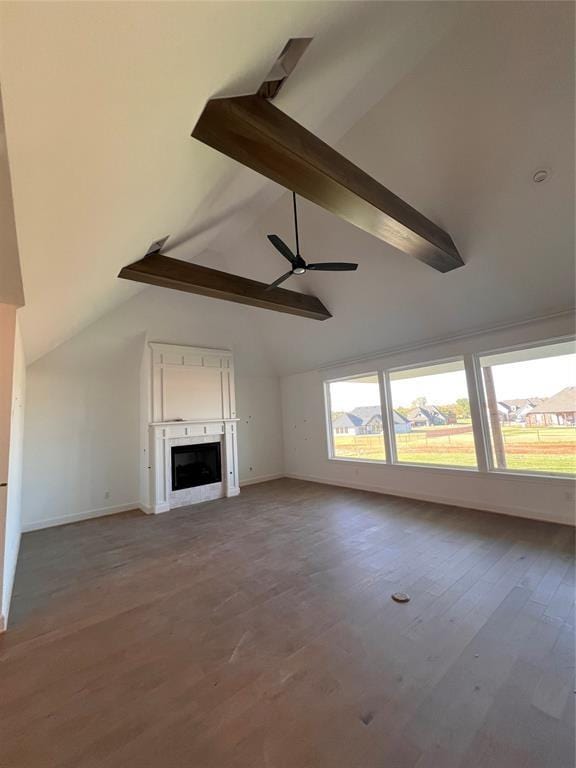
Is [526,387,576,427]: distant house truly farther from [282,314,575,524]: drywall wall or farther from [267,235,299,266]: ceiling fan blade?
[267,235,299,266]: ceiling fan blade

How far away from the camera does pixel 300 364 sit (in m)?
7.49

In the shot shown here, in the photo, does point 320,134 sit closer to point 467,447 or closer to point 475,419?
point 475,419

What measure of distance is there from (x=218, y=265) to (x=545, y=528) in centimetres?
610

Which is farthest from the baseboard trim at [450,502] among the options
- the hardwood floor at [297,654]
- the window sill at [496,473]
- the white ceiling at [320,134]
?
the white ceiling at [320,134]

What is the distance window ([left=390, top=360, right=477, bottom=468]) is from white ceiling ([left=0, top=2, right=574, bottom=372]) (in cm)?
79

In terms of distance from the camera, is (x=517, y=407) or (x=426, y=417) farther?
(x=426, y=417)

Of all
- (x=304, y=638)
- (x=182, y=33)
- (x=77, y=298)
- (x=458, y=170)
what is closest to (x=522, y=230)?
(x=458, y=170)

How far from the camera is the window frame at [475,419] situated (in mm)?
4258

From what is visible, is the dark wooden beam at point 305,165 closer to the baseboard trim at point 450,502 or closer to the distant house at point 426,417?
the distant house at point 426,417

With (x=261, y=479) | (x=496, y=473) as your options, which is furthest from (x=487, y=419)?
(x=261, y=479)

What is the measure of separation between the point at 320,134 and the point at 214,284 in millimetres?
2095

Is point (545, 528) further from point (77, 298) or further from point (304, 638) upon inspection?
point (77, 298)

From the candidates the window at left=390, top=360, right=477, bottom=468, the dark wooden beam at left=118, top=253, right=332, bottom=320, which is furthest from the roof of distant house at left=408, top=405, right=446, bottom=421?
the dark wooden beam at left=118, top=253, right=332, bottom=320

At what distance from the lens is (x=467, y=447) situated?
495cm
